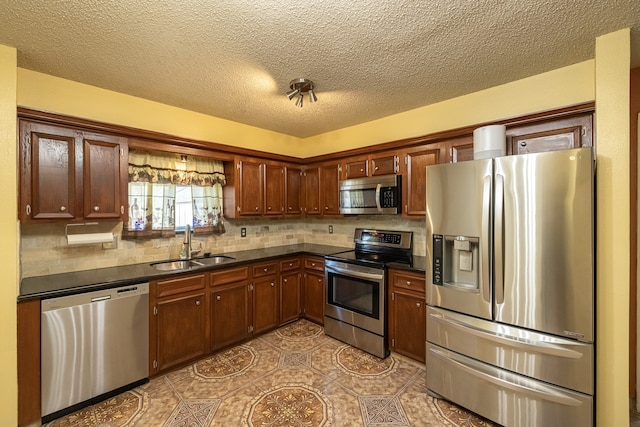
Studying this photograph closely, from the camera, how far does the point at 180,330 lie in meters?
2.68

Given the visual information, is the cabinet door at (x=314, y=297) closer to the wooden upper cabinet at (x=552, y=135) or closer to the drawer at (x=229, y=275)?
the drawer at (x=229, y=275)

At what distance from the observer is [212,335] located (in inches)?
114

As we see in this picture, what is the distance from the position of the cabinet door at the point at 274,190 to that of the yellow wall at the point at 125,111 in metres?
0.43

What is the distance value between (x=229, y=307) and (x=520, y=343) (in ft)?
8.30

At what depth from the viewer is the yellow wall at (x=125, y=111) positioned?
7.66 ft

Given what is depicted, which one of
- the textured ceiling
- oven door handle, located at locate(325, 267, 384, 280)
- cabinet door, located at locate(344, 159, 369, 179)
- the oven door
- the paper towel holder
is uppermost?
the textured ceiling

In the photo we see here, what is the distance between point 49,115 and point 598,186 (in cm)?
378

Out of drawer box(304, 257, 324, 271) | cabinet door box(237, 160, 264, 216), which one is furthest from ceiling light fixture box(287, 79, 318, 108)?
drawer box(304, 257, 324, 271)

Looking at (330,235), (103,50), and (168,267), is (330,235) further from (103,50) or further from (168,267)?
(103,50)

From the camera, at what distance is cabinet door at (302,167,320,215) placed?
402cm

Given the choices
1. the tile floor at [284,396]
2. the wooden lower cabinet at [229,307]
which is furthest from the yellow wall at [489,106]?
the tile floor at [284,396]

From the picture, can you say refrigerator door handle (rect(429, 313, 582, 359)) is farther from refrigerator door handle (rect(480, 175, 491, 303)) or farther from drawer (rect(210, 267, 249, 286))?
drawer (rect(210, 267, 249, 286))

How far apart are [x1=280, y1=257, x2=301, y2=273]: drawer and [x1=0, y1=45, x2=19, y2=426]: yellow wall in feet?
7.46

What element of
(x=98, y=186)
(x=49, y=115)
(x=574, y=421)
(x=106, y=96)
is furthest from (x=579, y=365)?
(x=106, y=96)
